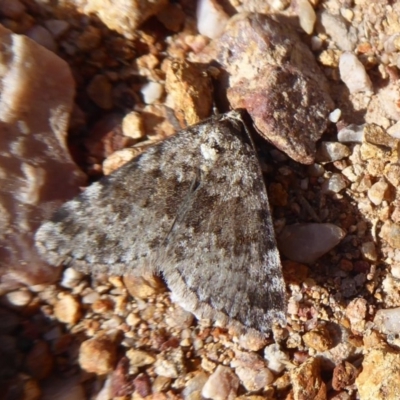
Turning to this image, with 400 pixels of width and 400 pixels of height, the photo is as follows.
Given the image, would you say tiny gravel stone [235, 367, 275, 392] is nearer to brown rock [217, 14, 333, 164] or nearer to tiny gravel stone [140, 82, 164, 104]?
brown rock [217, 14, 333, 164]

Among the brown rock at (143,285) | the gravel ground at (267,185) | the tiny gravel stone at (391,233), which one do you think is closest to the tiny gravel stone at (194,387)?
the gravel ground at (267,185)

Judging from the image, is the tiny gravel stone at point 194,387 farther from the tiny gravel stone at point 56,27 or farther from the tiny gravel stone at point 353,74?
the tiny gravel stone at point 56,27

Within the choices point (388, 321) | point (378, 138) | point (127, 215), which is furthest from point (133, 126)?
point (388, 321)

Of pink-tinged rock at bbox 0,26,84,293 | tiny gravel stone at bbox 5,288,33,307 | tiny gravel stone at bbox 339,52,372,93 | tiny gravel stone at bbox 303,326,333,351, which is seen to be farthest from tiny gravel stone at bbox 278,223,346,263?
tiny gravel stone at bbox 5,288,33,307

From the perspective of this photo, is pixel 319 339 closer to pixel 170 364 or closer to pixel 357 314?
pixel 357 314

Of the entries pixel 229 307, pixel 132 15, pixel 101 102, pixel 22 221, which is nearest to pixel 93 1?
pixel 132 15
